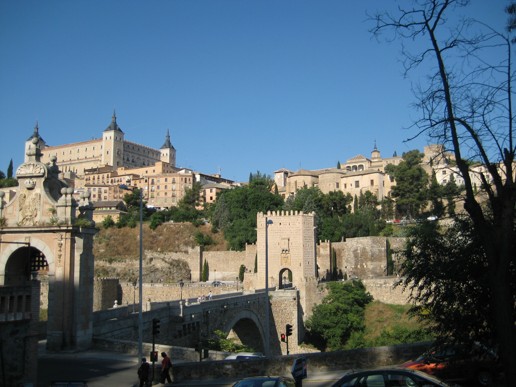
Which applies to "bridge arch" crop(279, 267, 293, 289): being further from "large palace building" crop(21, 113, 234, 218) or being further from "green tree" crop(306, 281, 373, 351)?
"large palace building" crop(21, 113, 234, 218)

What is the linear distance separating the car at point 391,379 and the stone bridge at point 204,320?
35.7 feet

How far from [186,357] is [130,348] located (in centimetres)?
224

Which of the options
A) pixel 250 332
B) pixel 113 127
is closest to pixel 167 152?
pixel 113 127

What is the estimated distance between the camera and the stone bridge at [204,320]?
2566 cm

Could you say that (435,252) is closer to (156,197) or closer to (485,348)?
(485,348)

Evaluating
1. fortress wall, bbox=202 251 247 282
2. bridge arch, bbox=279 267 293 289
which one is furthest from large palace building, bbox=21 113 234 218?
bridge arch, bbox=279 267 293 289

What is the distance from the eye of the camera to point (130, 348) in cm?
2241

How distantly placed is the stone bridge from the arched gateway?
1742 millimetres

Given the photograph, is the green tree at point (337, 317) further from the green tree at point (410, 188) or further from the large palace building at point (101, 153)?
the large palace building at point (101, 153)

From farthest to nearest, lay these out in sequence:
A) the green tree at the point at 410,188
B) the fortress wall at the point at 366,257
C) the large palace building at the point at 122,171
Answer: the large palace building at the point at 122,171 → the green tree at the point at 410,188 → the fortress wall at the point at 366,257

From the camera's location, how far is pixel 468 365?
49.3 feet

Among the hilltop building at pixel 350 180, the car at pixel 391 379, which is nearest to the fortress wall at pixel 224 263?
the hilltop building at pixel 350 180

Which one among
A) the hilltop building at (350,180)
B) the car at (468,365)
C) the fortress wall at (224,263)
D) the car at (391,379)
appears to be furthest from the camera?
the hilltop building at (350,180)

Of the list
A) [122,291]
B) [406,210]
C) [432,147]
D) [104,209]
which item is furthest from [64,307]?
[104,209]
